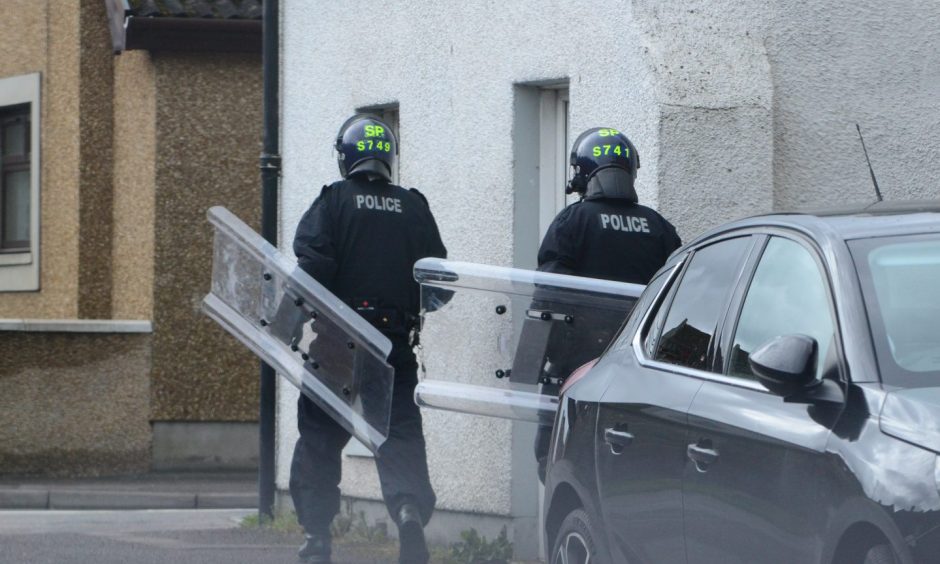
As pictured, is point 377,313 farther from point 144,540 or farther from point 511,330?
point 144,540

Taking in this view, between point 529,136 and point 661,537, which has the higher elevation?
point 529,136

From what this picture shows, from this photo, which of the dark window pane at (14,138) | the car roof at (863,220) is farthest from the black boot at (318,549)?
the dark window pane at (14,138)

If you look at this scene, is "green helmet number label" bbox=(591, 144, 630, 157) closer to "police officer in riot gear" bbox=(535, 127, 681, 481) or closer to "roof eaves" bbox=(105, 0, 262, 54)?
"police officer in riot gear" bbox=(535, 127, 681, 481)

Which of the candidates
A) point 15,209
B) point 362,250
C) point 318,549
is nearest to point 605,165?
point 362,250

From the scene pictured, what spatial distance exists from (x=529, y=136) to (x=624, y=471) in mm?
4588

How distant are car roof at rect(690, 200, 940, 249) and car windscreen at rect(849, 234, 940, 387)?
48 mm

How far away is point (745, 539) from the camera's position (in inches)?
163

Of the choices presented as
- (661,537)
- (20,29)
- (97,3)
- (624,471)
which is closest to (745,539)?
(661,537)

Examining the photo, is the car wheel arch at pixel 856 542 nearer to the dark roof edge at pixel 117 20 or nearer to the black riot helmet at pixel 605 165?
the black riot helmet at pixel 605 165

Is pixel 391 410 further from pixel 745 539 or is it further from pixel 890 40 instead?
pixel 745 539

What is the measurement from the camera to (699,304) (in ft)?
16.6

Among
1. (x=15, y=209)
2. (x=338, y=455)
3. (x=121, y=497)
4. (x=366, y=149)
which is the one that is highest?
(x=366, y=149)

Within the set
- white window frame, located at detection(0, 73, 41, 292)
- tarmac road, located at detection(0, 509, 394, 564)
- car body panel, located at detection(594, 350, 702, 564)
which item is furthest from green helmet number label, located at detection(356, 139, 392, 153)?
white window frame, located at detection(0, 73, 41, 292)

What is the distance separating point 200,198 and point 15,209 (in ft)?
10.5
